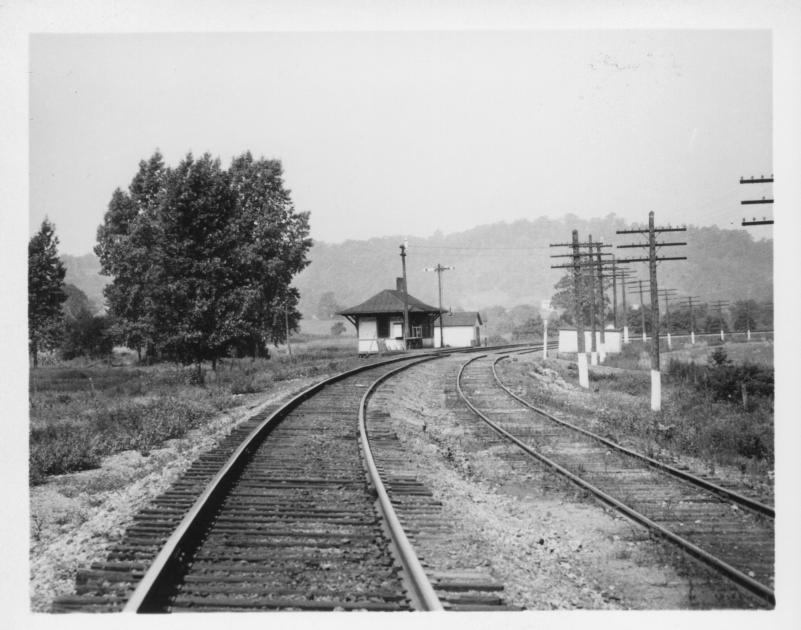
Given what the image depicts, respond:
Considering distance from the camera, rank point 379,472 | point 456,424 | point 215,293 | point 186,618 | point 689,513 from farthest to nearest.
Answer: point 215,293
point 456,424
point 379,472
point 689,513
point 186,618

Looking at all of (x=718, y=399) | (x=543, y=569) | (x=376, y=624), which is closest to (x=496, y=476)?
(x=543, y=569)

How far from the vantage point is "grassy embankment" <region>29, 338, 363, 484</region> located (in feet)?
29.0

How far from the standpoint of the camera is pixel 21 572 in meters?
5.16

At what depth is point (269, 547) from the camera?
16.2 feet

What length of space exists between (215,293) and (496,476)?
14125 millimetres

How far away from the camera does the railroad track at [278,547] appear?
4.14 meters

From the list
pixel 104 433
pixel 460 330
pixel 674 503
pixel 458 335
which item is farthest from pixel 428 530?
pixel 460 330

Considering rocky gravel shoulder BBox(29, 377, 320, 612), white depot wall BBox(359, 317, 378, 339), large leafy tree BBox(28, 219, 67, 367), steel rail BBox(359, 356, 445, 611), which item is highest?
large leafy tree BBox(28, 219, 67, 367)

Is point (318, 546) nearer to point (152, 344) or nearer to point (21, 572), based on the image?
point (21, 572)

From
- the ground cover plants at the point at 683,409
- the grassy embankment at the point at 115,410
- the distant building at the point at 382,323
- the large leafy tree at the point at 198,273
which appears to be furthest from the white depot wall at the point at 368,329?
the large leafy tree at the point at 198,273

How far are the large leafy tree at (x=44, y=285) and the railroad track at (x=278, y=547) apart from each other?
5.32 meters

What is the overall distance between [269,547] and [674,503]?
4.60 m

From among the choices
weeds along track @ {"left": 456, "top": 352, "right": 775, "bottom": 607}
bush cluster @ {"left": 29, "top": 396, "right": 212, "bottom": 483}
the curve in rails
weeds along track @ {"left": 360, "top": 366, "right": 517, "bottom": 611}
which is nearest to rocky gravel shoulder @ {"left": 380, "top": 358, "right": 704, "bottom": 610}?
weeds along track @ {"left": 360, "top": 366, "right": 517, "bottom": 611}

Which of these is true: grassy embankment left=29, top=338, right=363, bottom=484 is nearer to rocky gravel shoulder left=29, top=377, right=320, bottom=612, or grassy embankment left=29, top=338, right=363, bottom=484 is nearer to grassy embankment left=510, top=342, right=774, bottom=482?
rocky gravel shoulder left=29, top=377, right=320, bottom=612
